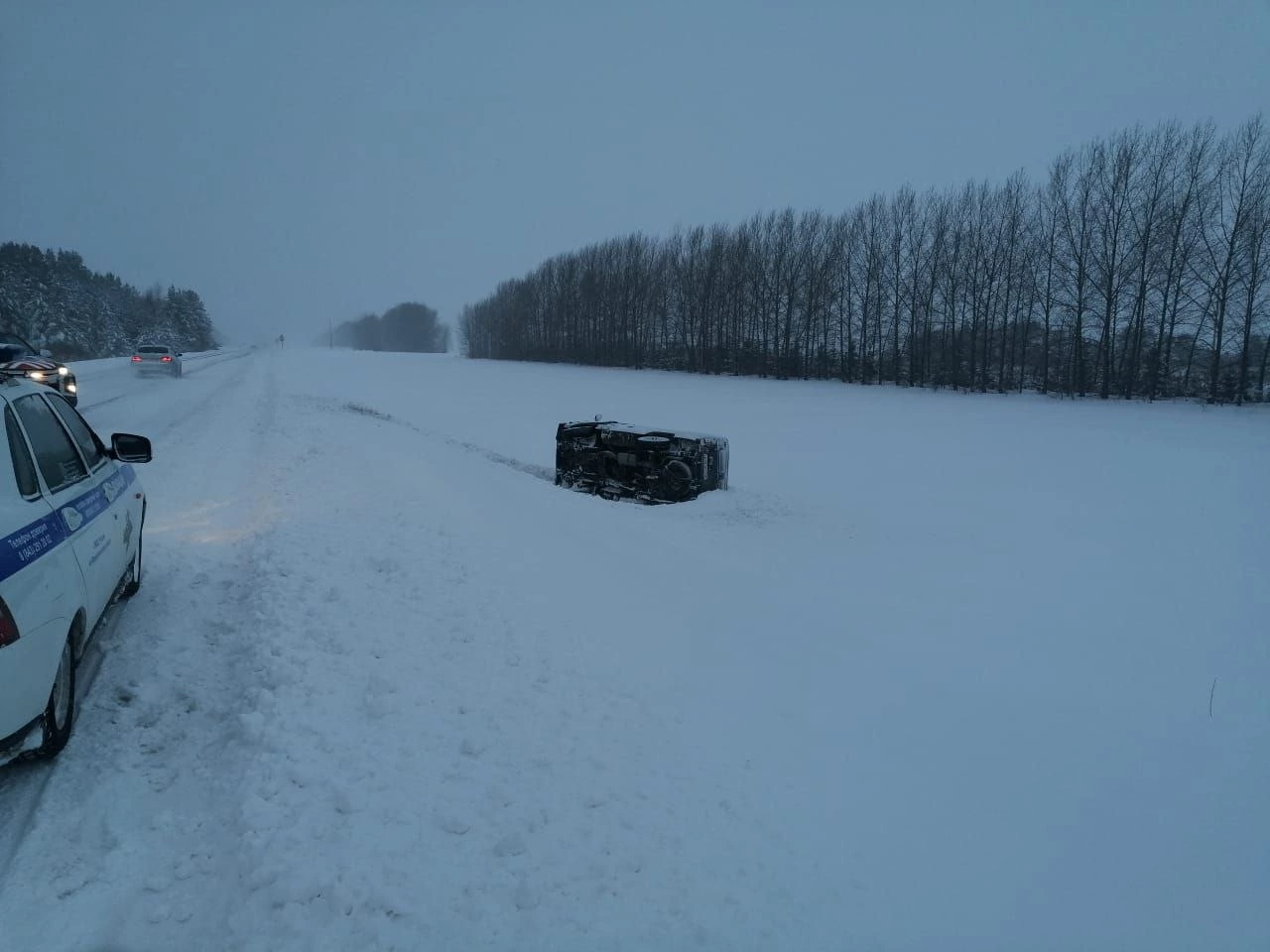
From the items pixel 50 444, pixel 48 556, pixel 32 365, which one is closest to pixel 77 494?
pixel 50 444

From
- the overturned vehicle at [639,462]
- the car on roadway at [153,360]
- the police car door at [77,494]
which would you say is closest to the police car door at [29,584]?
the police car door at [77,494]

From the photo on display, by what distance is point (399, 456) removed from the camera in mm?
11938

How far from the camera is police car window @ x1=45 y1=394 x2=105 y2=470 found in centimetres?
434

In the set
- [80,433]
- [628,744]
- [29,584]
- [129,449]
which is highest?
[80,433]

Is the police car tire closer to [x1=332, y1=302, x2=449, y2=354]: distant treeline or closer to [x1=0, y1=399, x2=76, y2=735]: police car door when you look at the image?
[x1=0, y1=399, x2=76, y2=735]: police car door

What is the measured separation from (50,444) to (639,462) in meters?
8.77

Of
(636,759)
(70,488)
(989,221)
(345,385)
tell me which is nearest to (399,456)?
(70,488)

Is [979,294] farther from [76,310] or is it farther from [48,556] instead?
[76,310]

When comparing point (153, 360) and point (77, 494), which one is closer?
point (77, 494)

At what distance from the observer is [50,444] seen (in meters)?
3.81

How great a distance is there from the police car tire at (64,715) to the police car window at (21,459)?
2.40 ft

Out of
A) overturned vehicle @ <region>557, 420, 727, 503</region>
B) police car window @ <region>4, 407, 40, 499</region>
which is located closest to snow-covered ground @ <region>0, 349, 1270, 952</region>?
police car window @ <region>4, 407, 40, 499</region>

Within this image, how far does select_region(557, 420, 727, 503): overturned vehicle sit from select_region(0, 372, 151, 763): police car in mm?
7978

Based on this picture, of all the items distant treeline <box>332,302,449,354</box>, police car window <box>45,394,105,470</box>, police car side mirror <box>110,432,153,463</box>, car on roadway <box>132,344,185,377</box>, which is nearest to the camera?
police car window <box>45,394,105,470</box>
